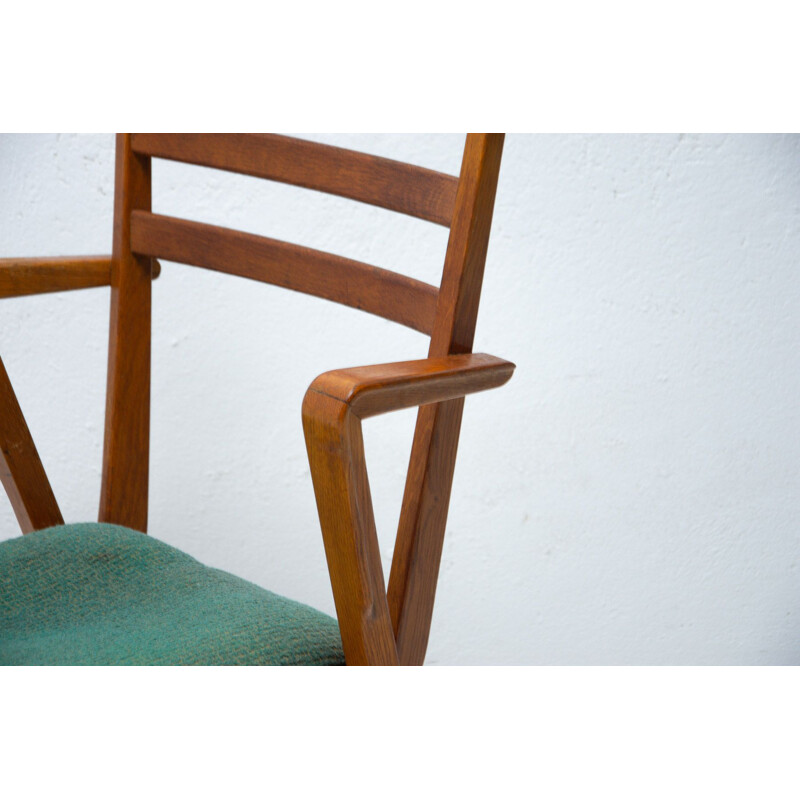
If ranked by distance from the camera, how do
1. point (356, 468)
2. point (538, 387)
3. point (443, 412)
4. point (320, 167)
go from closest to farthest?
point (356, 468) < point (443, 412) < point (320, 167) < point (538, 387)

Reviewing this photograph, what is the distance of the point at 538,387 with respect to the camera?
1107mm

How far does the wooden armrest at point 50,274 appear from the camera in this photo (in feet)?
2.03

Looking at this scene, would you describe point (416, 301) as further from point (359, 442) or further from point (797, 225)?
point (797, 225)

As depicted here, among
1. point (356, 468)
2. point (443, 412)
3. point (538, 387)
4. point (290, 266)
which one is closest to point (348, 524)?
point (356, 468)

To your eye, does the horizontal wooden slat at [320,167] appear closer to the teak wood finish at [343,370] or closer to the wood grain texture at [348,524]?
the teak wood finish at [343,370]

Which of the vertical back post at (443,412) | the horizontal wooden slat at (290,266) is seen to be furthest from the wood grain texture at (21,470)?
the vertical back post at (443,412)

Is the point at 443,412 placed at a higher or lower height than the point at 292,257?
lower

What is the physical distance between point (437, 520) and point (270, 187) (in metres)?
0.64

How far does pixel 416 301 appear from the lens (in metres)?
0.56

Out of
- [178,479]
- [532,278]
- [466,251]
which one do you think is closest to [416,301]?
[466,251]

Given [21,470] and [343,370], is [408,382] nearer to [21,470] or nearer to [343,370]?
[343,370]

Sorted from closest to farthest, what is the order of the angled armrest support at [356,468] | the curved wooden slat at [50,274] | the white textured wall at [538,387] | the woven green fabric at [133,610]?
the angled armrest support at [356,468] → the woven green fabric at [133,610] → the curved wooden slat at [50,274] → the white textured wall at [538,387]

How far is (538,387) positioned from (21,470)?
2.15ft

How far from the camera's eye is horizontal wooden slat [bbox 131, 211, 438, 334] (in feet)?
1.89
